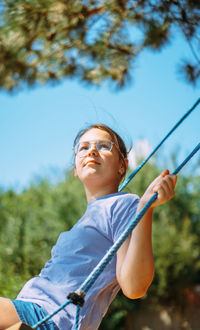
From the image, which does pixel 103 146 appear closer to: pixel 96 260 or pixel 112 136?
pixel 112 136

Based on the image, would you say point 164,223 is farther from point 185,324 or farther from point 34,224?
point 34,224

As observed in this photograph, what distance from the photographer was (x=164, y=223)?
21.2 ft

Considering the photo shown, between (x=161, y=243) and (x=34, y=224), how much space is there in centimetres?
208

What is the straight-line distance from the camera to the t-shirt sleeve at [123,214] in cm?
120

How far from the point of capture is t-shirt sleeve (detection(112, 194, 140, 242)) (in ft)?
3.92

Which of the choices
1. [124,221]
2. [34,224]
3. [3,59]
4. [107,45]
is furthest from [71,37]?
[34,224]

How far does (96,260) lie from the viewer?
1.21 metres

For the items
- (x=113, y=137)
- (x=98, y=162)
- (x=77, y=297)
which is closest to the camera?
(x=77, y=297)

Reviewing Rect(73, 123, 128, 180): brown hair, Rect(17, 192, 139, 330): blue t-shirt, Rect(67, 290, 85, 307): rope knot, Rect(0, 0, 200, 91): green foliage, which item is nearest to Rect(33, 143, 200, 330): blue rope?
Rect(67, 290, 85, 307): rope knot

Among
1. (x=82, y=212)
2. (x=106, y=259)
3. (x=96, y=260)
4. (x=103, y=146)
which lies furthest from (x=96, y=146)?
(x=82, y=212)

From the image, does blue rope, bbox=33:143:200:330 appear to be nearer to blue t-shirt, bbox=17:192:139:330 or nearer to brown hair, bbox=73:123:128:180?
blue t-shirt, bbox=17:192:139:330

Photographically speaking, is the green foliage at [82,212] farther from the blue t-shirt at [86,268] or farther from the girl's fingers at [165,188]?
the girl's fingers at [165,188]

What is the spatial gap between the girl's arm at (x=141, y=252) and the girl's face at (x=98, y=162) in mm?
331

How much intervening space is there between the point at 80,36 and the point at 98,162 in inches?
82.0
